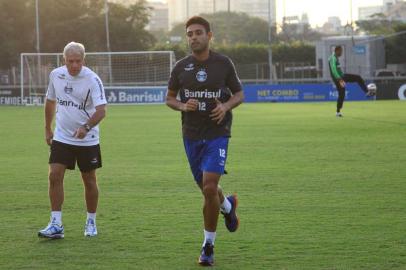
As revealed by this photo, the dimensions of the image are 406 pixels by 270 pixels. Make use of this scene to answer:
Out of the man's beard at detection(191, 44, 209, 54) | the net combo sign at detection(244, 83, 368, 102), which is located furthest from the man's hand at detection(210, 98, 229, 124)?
the net combo sign at detection(244, 83, 368, 102)

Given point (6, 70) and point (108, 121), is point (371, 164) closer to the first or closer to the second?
point (108, 121)

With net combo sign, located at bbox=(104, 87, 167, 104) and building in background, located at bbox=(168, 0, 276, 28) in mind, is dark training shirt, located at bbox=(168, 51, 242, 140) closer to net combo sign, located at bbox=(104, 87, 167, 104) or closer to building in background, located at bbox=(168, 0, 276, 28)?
net combo sign, located at bbox=(104, 87, 167, 104)

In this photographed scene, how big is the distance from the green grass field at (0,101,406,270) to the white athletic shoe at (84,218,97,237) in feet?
0.31

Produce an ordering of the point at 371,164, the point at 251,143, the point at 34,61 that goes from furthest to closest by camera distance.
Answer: the point at 34,61, the point at 251,143, the point at 371,164

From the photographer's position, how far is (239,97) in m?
8.03

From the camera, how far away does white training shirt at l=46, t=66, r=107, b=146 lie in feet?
29.5

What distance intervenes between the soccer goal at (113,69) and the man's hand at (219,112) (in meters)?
40.7

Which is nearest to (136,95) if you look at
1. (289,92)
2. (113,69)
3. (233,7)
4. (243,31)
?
(113,69)

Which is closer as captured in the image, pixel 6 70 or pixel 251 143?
pixel 251 143

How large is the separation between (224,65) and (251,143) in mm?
12477

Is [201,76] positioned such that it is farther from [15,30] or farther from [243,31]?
[243,31]

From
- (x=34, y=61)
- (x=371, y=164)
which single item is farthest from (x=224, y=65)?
(x=34, y=61)

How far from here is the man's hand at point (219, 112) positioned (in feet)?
25.7

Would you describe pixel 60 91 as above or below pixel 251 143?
above
